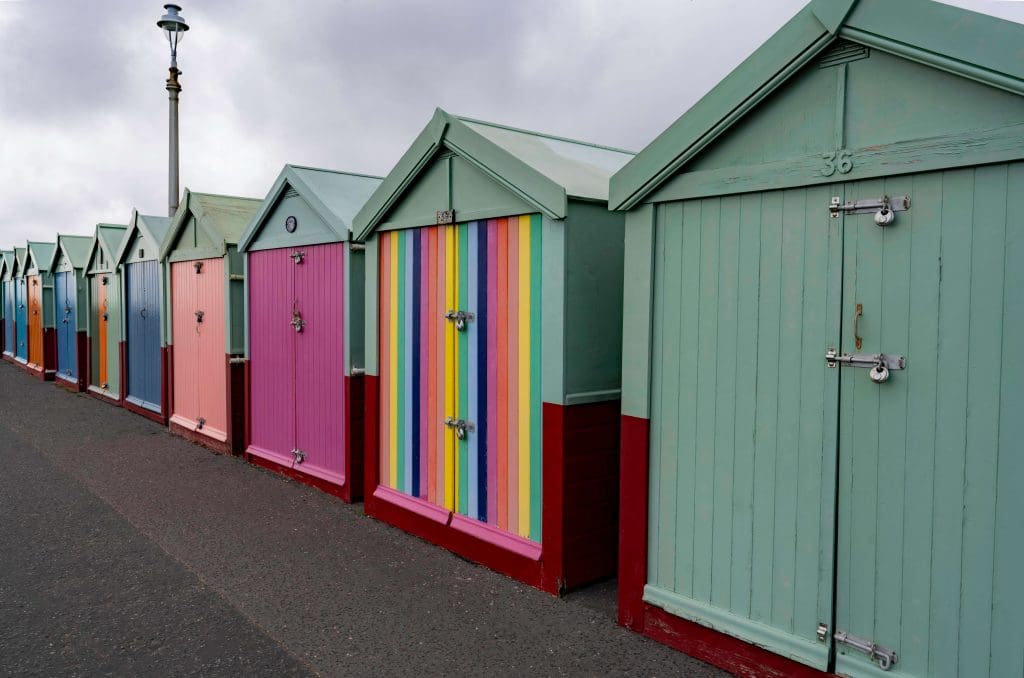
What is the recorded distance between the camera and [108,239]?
13.8 metres

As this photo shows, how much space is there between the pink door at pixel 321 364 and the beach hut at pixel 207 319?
61.4 inches

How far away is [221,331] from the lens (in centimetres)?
961

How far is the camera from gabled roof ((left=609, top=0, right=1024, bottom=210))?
301 centimetres

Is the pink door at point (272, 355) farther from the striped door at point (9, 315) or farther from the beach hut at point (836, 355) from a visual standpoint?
the striped door at point (9, 315)

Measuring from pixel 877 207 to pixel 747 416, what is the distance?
1155 mm

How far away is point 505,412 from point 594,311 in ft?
3.05

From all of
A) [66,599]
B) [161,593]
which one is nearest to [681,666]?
[161,593]

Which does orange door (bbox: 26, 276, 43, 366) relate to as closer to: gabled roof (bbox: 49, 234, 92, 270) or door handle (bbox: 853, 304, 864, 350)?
gabled roof (bbox: 49, 234, 92, 270)

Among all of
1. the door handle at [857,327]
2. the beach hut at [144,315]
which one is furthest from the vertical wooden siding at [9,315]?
the door handle at [857,327]

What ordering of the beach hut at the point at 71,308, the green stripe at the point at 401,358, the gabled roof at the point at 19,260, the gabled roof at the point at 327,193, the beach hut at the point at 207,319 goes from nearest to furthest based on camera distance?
the green stripe at the point at 401,358
the gabled roof at the point at 327,193
the beach hut at the point at 207,319
the beach hut at the point at 71,308
the gabled roof at the point at 19,260

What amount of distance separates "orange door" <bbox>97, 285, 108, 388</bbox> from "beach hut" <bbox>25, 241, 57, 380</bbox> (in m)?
4.01

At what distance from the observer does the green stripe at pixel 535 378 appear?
5.09 m

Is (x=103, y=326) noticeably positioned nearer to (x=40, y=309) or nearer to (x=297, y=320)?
(x=40, y=309)

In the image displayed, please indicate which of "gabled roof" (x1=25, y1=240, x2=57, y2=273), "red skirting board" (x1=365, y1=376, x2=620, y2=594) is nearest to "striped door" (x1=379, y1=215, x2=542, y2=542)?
"red skirting board" (x1=365, y1=376, x2=620, y2=594)
